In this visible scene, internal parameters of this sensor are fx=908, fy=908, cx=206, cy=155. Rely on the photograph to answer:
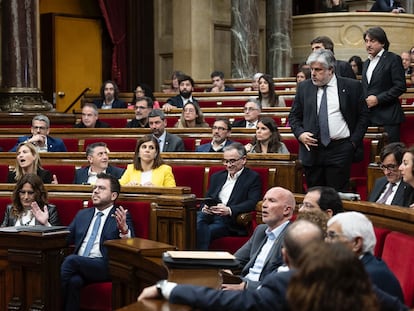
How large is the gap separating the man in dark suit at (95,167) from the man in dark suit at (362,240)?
3.42 meters

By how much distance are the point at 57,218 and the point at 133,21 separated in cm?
808

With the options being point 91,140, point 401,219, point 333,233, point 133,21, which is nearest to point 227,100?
point 91,140

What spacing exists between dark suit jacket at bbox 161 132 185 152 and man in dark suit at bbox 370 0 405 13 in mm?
7293

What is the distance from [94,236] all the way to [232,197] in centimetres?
104

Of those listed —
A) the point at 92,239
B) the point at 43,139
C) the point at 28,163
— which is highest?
the point at 43,139

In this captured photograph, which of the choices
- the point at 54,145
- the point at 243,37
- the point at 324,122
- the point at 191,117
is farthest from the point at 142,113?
the point at 243,37

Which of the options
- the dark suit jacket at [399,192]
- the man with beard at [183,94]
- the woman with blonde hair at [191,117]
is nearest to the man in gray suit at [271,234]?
the dark suit jacket at [399,192]

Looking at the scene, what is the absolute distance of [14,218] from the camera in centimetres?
557

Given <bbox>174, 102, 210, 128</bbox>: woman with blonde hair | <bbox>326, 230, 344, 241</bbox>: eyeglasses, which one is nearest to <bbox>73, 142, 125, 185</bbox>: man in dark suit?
<bbox>174, 102, 210, 128</bbox>: woman with blonde hair

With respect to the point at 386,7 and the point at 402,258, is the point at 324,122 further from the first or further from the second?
the point at 386,7

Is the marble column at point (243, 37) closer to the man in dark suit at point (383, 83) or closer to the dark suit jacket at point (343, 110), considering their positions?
the man in dark suit at point (383, 83)

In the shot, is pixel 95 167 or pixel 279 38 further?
pixel 279 38

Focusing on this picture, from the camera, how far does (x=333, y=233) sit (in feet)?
10.3

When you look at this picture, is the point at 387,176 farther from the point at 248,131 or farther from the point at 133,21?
the point at 133,21
